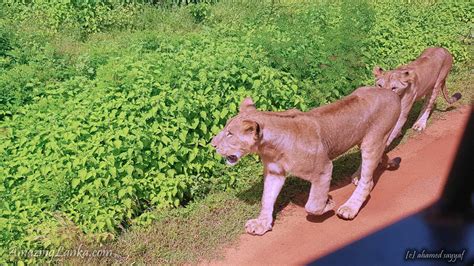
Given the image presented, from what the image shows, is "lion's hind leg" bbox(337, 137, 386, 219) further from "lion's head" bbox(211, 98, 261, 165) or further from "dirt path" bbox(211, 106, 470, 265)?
"lion's head" bbox(211, 98, 261, 165)

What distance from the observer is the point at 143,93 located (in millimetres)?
6379

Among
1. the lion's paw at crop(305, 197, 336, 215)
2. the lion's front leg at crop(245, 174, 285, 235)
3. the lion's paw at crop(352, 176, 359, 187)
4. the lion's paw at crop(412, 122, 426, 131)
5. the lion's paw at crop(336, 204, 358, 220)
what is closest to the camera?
the lion's paw at crop(305, 197, 336, 215)

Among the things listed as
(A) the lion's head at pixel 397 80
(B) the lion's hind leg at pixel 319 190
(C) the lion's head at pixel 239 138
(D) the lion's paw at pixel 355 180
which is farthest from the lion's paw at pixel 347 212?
(A) the lion's head at pixel 397 80

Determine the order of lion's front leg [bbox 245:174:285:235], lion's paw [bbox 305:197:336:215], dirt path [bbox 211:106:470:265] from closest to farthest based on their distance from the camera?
A: dirt path [bbox 211:106:470:265], lion's paw [bbox 305:197:336:215], lion's front leg [bbox 245:174:285:235]

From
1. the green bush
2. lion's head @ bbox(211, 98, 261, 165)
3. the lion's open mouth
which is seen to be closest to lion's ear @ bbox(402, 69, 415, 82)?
the green bush

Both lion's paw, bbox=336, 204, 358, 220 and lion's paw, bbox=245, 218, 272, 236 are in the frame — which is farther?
lion's paw, bbox=336, 204, 358, 220

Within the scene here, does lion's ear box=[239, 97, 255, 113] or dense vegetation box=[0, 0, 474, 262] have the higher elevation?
lion's ear box=[239, 97, 255, 113]

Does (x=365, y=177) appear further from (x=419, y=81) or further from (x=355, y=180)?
(x=419, y=81)

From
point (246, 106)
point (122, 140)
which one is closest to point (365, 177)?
point (246, 106)

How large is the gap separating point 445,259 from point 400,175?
5.60 ft

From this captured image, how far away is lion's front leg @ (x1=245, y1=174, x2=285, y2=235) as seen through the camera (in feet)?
18.4

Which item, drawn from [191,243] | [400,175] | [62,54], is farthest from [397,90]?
[62,54]

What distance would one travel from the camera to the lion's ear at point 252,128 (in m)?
5.07

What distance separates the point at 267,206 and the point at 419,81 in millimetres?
3132
